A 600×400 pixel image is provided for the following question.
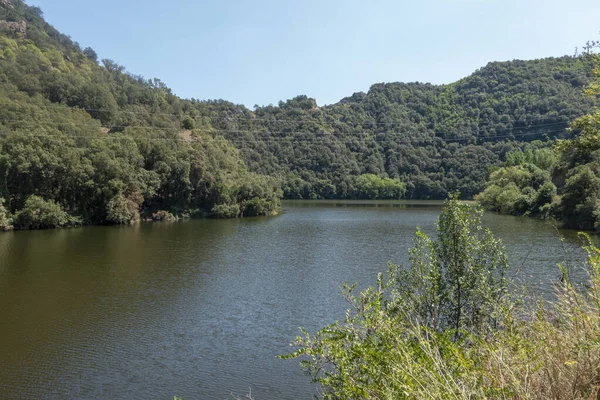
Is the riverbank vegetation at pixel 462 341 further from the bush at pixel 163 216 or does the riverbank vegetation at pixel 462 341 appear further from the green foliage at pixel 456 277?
the bush at pixel 163 216

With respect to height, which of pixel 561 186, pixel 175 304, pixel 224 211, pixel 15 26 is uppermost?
pixel 15 26

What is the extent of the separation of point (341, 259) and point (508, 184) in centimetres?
6055

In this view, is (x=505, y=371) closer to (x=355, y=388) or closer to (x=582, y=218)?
(x=355, y=388)

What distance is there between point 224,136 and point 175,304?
97042mm

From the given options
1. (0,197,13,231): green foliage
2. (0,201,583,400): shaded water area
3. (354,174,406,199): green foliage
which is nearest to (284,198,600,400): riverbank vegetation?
(0,201,583,400): shaded water area

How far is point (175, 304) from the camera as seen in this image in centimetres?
2448

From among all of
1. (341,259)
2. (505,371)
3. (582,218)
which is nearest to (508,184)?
(582,218)

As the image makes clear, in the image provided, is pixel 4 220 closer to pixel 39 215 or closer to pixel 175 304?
pixel 39 215

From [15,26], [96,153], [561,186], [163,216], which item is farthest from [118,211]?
[15,26]

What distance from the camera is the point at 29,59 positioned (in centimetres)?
9038

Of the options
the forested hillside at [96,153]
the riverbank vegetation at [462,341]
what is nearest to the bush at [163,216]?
the forested hillside at [96,153]

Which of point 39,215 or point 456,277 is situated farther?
point 39,215

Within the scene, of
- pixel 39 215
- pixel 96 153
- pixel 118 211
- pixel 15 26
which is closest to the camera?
pixel 39 215

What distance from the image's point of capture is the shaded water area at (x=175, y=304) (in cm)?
1606
